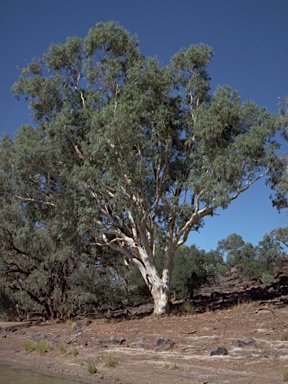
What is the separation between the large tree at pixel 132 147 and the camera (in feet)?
59.9

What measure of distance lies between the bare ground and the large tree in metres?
3.32

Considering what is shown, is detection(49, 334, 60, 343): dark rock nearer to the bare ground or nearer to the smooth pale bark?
the bare ground

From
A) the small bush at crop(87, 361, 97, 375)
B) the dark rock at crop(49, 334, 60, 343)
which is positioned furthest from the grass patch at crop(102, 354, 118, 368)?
the dark rock at crop(49, 334, 60, 343)

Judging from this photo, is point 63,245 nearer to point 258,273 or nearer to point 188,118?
point 188,118

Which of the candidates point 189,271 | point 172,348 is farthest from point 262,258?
point 172,348

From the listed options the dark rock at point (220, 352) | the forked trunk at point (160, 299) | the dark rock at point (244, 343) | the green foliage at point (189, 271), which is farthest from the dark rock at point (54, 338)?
the green foliage at point (189, 271)

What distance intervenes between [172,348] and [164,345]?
248mm

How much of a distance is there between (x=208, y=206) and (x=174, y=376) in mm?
10194

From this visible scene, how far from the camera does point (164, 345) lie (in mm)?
12859

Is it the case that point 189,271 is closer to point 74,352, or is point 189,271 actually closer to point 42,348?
point 42,348

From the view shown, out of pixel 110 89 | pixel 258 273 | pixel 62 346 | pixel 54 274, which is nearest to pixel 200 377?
pixel 62 346

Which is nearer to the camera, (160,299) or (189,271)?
(160,299)

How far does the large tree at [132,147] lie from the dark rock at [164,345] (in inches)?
245

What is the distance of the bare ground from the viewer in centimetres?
965
